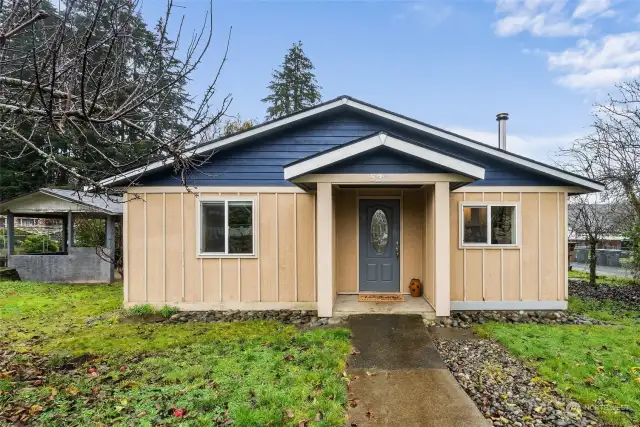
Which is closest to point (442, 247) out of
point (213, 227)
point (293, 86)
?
point (213, 227)

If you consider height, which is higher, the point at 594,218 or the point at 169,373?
the point at 594,218

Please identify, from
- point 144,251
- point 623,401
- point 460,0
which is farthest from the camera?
point 460,0

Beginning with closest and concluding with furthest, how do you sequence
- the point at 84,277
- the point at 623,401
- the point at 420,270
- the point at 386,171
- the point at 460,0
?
1. the point at 623,401
2. the point at 386,171
3. the point at 420,270
4. the point at 460,0
5. the point at 84,277

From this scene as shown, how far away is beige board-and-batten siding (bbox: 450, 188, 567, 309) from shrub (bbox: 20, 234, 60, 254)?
1722cm

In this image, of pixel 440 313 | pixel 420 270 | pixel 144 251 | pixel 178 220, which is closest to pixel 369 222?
pixel 420 270

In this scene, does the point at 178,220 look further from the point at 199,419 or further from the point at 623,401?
the point at 623,401

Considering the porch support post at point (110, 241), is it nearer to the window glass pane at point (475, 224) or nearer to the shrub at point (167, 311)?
the shrub at point (167, 311)

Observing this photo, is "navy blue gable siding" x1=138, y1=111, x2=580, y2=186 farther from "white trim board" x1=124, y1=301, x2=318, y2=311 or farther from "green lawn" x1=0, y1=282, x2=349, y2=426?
"green lawn" x1=0, y1=282, x2=349, y2=426

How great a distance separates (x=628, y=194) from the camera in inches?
398

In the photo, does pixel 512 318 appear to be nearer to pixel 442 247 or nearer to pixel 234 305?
pixel 442 247

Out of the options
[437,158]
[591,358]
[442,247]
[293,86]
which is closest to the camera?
[591,358]

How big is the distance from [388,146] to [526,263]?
4.21 meters

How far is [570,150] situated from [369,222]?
9203mm

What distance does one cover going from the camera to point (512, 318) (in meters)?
6.84
